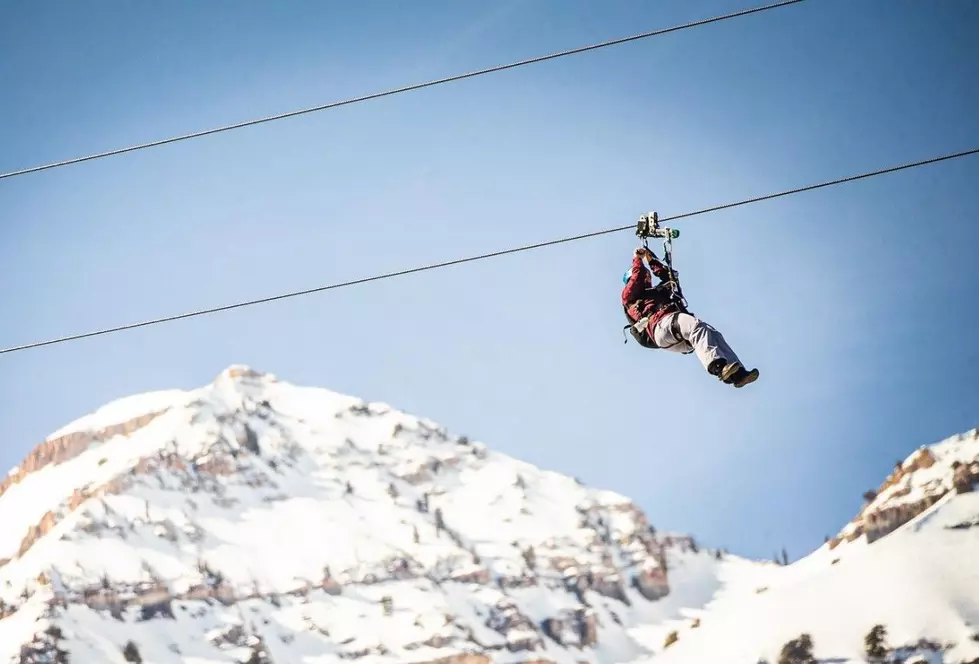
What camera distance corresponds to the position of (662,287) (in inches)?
744

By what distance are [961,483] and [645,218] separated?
5480 inches

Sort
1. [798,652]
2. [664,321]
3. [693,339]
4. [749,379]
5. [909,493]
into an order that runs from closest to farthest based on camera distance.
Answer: [749,379], [693,339], [664,321], [798,652], [909,493]

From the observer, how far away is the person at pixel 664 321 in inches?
679

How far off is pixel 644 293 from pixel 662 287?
27 centimetres

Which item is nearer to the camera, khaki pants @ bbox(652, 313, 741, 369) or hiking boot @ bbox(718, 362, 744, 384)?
hiking boot @ bbox(718, 362, 744, 384)

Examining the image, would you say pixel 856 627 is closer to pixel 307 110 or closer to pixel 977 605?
pixel 977 605

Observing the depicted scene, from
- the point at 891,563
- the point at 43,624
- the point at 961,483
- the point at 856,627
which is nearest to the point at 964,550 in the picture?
the point at 891,563

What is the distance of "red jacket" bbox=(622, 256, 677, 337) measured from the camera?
18734 millimetres

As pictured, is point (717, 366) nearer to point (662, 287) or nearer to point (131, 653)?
point (662, 287)

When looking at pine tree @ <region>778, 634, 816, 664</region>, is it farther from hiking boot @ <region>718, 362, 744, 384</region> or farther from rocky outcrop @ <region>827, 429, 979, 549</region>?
hiking boot @ <region>718, 362, 744, 384</region>

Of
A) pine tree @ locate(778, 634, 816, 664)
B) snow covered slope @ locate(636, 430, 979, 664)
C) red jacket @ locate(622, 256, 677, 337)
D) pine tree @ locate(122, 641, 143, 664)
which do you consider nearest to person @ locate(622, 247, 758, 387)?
red jacket @ locate(622, 256, 677, 337)

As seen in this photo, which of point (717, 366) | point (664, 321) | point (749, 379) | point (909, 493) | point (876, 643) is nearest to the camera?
point (749, 379)

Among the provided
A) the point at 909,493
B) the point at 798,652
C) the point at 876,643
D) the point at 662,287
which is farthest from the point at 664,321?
the point at 909,493

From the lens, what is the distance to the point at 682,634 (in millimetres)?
142375
